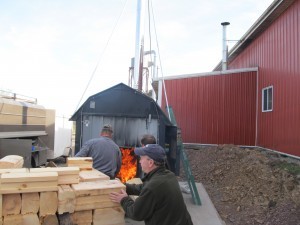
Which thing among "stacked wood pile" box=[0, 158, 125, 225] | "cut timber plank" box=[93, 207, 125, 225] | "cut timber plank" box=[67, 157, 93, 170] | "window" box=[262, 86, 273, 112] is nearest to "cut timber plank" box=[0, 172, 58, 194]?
"stacked wood pile" box=[0, 158, 125, 225]

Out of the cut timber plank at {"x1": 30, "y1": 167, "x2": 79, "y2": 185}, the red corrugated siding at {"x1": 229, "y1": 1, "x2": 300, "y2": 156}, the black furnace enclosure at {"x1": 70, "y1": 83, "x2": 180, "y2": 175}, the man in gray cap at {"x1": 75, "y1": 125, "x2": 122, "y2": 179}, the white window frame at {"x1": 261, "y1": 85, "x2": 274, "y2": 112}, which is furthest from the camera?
the white window frame at {"x1": 261, "y1": 85, "x2": 274, "y2": 112}

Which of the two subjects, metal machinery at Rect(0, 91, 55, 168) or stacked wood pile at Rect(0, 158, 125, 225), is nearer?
stacked wood pile at Rect(0, 158, 125, 225)

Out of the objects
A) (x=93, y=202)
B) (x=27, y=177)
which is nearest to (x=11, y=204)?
(x=27, y=177)

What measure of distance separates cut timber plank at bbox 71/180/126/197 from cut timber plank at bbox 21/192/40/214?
372 millimetres

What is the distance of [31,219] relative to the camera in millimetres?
2969

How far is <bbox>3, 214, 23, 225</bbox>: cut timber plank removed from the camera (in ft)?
9.47

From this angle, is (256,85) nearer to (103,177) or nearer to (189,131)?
(189,131)

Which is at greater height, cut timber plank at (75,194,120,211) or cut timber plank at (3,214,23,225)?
cut timber plank at (75,194,120,211)

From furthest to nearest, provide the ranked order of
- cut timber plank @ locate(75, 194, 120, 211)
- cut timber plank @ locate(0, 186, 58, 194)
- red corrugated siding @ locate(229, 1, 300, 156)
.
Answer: red corrugated siding @ locate(229, 1, 300, 156), cut timber plank @ locate(75, 194, 120, 211), cut timber plank @ locate(0, 186, 58, 194)

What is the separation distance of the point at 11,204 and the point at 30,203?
165 mm

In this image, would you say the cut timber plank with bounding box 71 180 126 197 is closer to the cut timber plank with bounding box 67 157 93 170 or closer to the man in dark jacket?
the man in dark jacket

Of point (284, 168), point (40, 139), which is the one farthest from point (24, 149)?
point (284, 168)

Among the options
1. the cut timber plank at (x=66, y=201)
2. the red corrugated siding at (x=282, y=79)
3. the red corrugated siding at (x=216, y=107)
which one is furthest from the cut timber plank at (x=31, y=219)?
the red corrugated siding at (x=216, y=107)

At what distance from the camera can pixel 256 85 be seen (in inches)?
565
